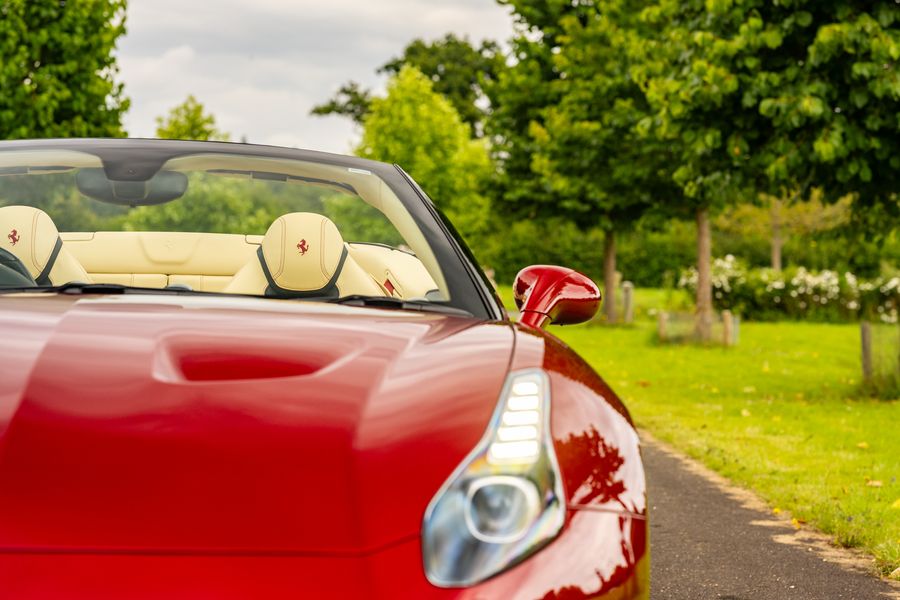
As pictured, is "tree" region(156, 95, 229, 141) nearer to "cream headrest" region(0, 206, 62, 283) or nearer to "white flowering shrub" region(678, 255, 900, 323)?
"white flowering shrub" region(678, 255, 900, 323)

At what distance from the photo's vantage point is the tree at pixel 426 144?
45.3 metres

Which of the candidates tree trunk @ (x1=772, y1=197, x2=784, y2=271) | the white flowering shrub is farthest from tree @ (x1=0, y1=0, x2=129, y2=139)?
tree trunk @ (x1=772, y1=197, x2=784, y2=271)

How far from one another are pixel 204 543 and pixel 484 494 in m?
0.45

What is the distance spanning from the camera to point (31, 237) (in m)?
3.64

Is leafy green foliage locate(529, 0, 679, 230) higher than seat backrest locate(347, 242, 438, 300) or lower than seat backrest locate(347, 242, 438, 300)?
higher

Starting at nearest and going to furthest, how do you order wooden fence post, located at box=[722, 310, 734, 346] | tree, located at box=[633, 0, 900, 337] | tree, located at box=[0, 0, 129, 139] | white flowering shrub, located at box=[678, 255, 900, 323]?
tree, located at box=[633, 0, 900, 337] → tree, located at box=[0, 0, 129, 139] → wooden fence post, located at box=[722, 310, 734, 346] → white flowering shrub, located at box=[678, 255, 900, 323]

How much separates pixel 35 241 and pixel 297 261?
0.75 meters

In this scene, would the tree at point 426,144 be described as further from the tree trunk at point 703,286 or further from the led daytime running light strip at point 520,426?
the led daytime running light strip at point 520,426

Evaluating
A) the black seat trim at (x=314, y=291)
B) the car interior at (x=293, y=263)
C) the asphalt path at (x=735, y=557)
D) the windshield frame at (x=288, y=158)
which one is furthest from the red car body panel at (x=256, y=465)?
the asphalt path at (x=735, y=557)

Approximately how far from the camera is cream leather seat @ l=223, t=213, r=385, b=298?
352 cm

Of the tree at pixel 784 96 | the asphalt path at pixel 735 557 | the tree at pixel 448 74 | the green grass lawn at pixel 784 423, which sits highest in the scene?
the tree at pixel 448 74

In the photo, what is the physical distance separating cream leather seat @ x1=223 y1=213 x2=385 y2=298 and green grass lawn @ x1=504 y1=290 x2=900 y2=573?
3208 mm

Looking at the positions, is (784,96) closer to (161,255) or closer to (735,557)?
(735,557)

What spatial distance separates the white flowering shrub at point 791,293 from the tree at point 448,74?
44081mm
